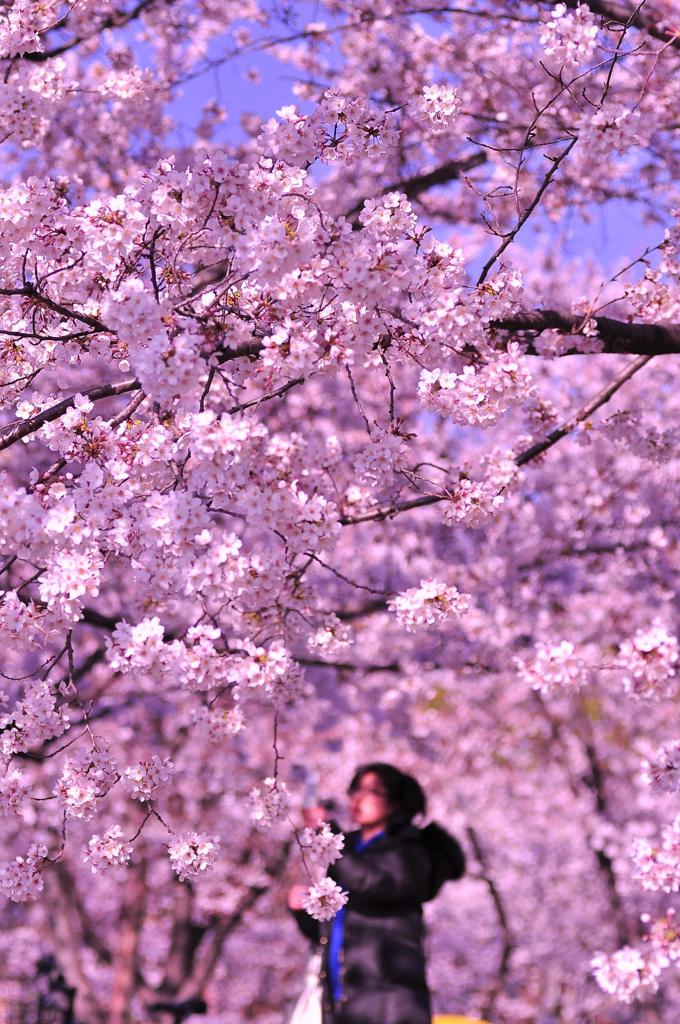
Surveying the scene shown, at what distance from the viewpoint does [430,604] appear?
3.71 m

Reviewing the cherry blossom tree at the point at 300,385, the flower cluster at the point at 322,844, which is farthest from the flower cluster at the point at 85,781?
the flower cluster at the point at 322,844

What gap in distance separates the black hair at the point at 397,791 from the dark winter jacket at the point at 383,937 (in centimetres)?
15

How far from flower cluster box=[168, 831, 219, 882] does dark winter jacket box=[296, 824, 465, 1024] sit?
1.43m

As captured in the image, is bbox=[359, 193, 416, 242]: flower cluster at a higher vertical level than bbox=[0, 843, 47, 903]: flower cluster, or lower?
higher

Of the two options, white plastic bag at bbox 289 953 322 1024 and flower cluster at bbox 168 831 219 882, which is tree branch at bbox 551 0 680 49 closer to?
flower cluster at bbox 168 831 219 882

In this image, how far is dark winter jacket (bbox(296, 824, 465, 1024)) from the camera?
4859mm

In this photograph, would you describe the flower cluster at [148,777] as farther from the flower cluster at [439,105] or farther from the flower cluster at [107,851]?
the flower cluster at [439,105]

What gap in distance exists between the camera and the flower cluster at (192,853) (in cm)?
350

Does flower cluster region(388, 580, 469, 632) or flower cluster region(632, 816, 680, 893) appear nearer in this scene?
flower cluster region(388, 580, 469, 632)

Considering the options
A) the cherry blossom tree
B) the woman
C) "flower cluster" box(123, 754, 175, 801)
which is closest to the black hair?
the woman

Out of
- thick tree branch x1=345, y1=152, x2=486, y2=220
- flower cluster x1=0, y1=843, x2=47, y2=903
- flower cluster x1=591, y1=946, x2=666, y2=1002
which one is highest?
thick tree branch x1=345, y1=152, x2=486, y2=220

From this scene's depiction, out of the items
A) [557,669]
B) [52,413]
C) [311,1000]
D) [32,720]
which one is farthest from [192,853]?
[311,1000]

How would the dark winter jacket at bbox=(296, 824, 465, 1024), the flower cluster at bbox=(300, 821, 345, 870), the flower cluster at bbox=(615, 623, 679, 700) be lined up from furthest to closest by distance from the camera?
the dark winter jacket at bbox=(296, 824, 465, 1024)
the flower cluster at bbox=(615, 623, 679, 700)
the flower cluster at bbox=(300, 821, 345, 870)

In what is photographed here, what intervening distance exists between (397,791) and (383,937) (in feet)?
2.19
